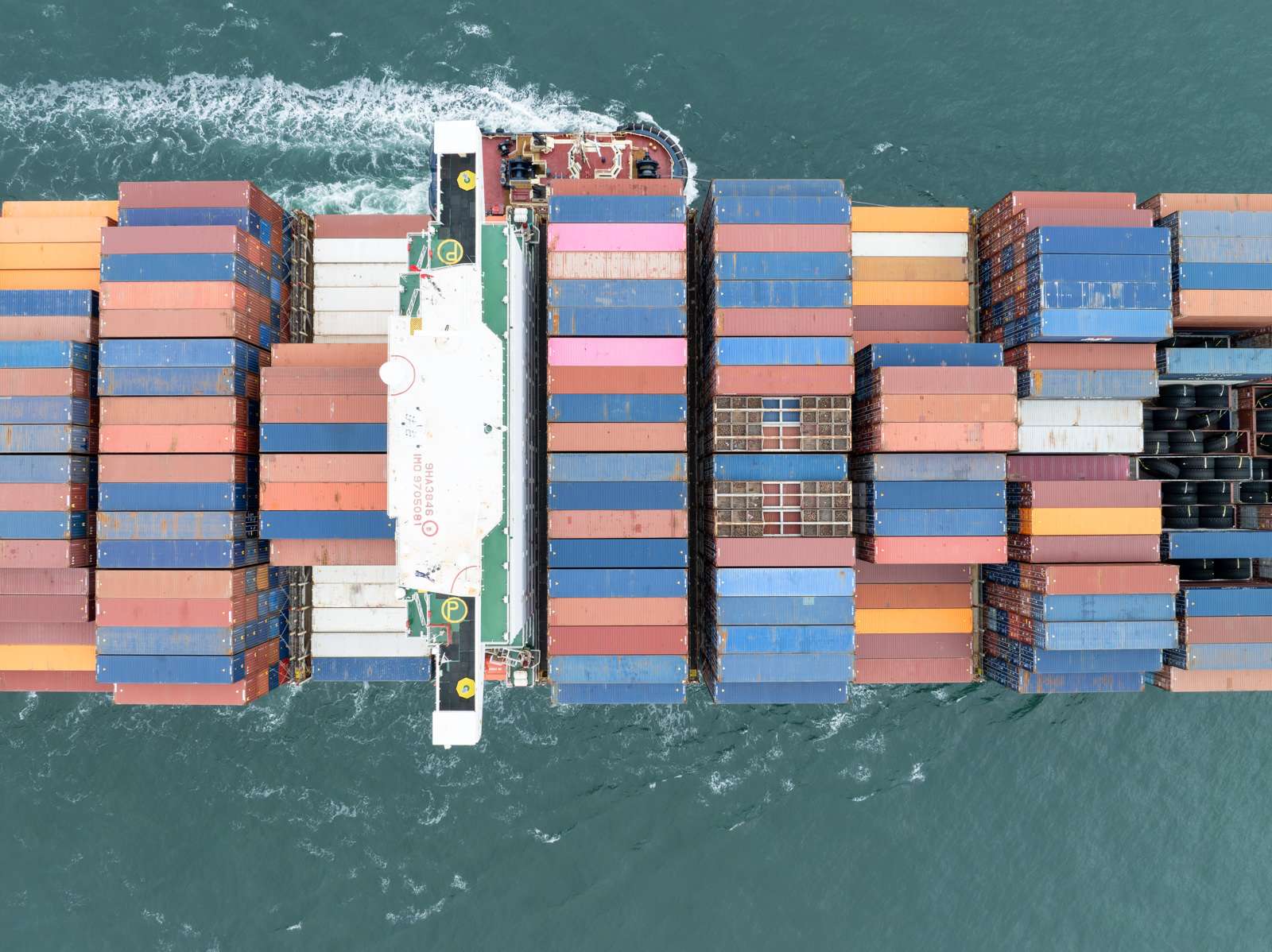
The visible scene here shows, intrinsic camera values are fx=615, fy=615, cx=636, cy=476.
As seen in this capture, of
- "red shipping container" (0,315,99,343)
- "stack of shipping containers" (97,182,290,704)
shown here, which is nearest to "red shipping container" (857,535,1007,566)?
"stack of shipping containers" (97,182,290,704)

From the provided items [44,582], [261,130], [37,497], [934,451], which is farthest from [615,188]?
[44,582]

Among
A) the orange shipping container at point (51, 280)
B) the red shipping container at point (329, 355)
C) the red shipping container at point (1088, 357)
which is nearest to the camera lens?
the red shipping container at point (1088, 357)

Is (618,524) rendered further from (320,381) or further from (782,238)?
(320,381)

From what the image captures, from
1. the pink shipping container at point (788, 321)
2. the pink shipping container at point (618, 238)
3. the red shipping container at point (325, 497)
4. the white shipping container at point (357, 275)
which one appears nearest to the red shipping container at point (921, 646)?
the pink shipping container at point (788, 321)

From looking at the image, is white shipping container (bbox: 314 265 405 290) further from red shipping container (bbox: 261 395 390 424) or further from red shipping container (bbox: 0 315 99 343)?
red shipping container (bbox: 0 315 99 343)

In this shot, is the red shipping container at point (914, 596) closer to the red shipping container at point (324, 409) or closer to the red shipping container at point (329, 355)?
the red shipping container at point (324, 409)
